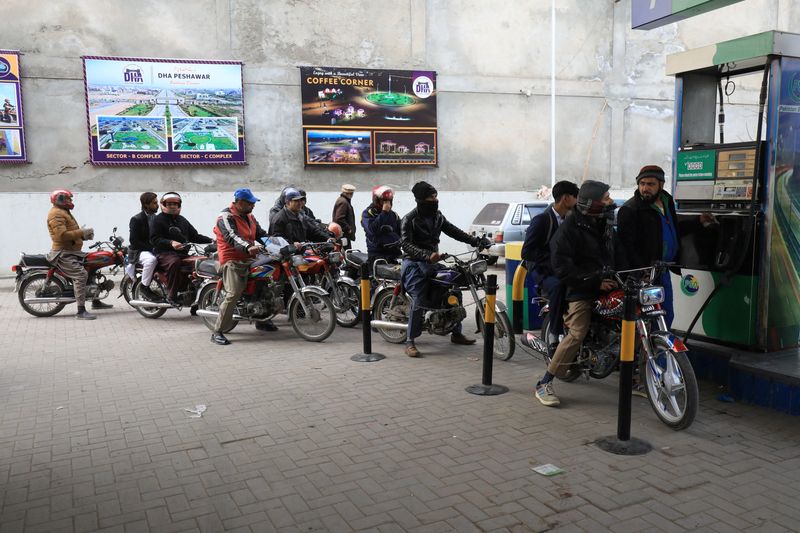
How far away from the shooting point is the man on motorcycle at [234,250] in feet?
25.6

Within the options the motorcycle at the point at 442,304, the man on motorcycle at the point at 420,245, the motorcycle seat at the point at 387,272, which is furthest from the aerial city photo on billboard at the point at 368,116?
the man on motorcycle at the point at 420,245

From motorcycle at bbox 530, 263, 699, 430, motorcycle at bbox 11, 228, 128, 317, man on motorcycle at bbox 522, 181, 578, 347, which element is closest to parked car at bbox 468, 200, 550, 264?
man on motorcycle at bbox 522, 181, 578, 347

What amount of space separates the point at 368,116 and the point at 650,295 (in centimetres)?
1305

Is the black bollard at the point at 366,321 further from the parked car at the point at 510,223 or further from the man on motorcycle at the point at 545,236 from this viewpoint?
the parked car at the point at 510,223

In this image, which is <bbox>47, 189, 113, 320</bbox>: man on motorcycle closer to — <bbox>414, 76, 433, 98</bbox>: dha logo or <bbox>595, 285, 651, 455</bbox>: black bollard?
<bbox>595, 285, 651, 455</bbox>: black bollard

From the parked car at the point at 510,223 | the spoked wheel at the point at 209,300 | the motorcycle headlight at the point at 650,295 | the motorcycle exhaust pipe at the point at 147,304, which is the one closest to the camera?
the motorcycle headlight at the point at 650,295

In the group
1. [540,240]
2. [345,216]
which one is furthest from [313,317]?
[345,216]

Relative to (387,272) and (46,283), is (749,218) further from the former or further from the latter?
(46,283)

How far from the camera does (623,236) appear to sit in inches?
227

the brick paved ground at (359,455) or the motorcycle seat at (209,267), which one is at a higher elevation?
the motorcycle seat at (209,267)

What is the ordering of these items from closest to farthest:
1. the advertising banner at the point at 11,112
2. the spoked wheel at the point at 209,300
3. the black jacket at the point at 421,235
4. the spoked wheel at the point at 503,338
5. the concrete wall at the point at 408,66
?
the spoked wheel at the point at 503,338 < the black jacket at the point at 421,235 < the spoked wheel at the point at 209,300 < the advertising banner at the point at 11,112 < the concrete wall at the point at 408,66

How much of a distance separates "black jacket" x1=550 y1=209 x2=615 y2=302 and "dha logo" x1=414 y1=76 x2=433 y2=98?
505 inches

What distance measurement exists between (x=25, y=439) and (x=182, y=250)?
5002 mm

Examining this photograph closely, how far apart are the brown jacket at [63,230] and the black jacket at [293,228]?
3310 mm
